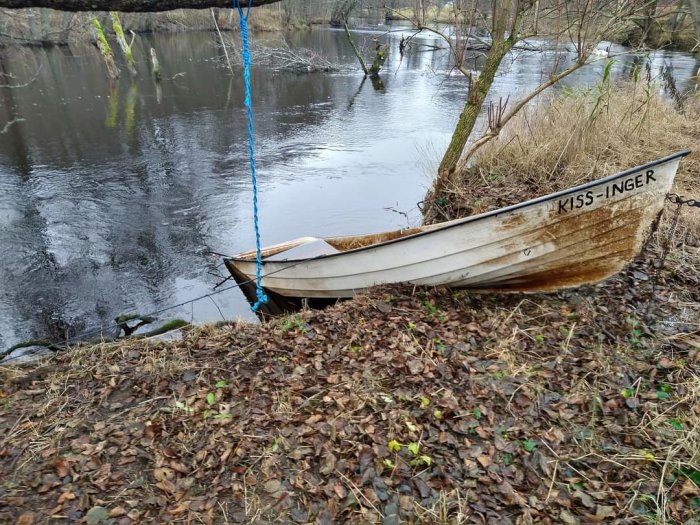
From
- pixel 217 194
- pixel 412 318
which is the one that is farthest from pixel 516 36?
pixel 217 194

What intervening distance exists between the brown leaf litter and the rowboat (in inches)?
15.9

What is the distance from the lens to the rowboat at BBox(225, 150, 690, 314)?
147 inches

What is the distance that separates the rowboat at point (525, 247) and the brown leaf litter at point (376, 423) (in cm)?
40

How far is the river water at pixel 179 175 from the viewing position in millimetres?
6035

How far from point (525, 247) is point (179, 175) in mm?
7567

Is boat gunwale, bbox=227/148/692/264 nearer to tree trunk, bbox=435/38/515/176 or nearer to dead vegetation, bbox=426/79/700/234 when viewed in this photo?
tree trunk, bbox=435/38/515/176

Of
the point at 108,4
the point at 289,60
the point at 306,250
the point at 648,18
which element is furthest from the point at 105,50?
the point at 648,18

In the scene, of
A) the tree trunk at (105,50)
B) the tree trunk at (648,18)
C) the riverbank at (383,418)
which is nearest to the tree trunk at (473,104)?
the tree trunk at (648,18)

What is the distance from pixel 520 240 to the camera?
13.3ft

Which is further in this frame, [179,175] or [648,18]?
[179,175]

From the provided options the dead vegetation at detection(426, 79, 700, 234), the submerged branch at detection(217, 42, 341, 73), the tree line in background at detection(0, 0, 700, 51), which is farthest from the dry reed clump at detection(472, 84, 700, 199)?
the submerged branch at detection(217, 42, 341, 73)

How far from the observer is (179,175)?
31.7 feet

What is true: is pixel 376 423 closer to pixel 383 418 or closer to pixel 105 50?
pixel 383 418

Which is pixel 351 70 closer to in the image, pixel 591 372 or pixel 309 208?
pixel 309 208
